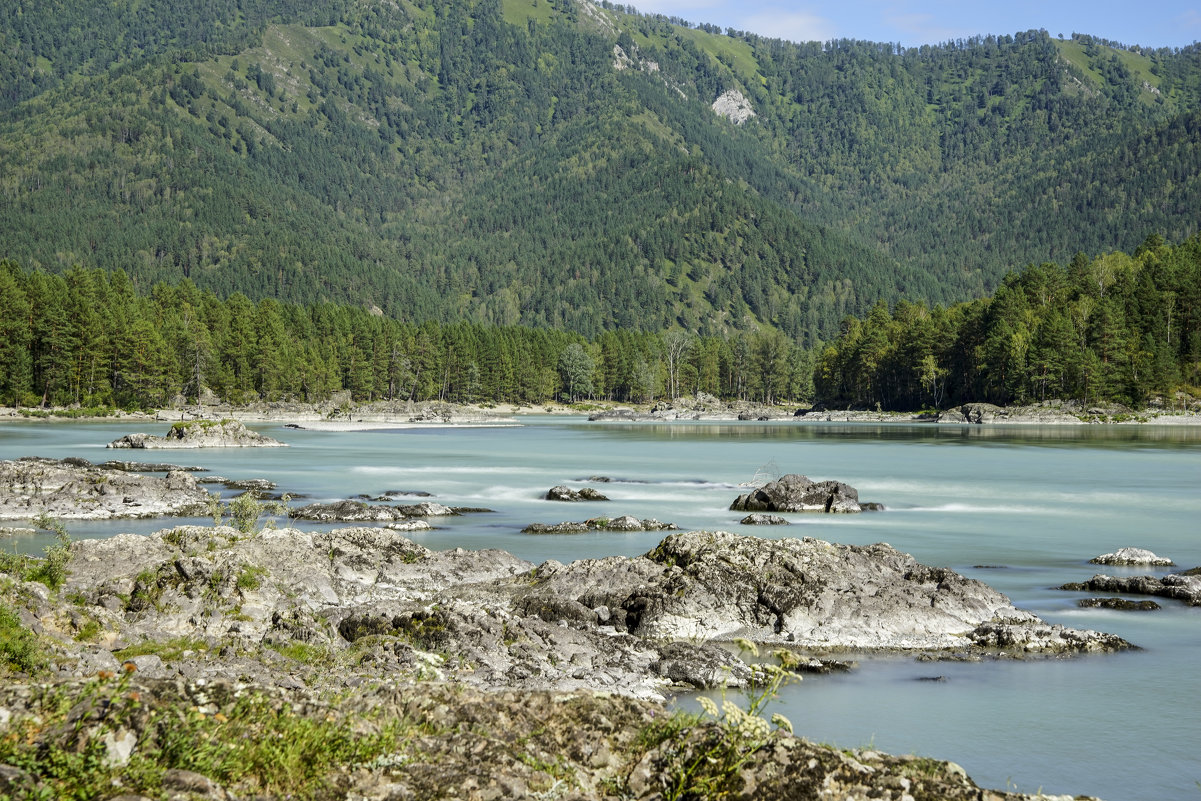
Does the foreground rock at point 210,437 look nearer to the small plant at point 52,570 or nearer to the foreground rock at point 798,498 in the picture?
the foreground rock at point 798,498

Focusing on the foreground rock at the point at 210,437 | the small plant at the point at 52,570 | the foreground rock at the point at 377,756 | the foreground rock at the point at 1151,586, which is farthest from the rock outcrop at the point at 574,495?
the foreground rock at the point at 210,437

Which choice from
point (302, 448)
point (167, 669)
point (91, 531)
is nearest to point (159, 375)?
point (302, 448)

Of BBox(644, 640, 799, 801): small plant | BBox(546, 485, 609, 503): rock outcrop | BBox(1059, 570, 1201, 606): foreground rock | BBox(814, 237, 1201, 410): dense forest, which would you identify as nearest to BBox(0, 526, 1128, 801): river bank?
BBox(644, 640, 799, 801): small plant

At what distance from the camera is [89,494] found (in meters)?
44.7

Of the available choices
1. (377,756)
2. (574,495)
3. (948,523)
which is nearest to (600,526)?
(574,495)

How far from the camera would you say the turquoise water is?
663 inches

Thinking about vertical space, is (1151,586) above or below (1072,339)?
below

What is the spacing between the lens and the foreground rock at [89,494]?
42.1 meters

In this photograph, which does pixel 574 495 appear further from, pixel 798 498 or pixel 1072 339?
pixel 1072 339

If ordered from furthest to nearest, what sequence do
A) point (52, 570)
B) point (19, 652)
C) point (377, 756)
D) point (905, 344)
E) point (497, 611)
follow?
1. point (905, 344)
2. point (52, 570)
3. point (497, 611)
4. point (19, 652)
5. point (377, 756)

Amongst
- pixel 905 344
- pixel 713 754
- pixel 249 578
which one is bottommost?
pixel 249 578

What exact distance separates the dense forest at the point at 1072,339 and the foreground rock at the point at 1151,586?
142978 millimetres

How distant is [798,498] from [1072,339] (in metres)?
133

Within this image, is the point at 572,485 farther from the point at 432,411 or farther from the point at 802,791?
the point at 432,411
